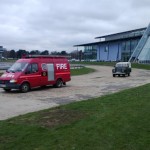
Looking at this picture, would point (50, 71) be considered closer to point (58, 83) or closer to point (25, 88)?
point (58, 83)

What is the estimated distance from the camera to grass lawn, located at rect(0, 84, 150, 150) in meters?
6.24

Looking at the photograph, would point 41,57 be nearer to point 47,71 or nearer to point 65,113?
point 47,71

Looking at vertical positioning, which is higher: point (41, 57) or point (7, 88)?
point (41, 57)

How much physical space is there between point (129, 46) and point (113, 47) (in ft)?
37.7

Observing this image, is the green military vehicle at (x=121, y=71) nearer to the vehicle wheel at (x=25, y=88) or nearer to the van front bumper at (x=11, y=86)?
the vehicle wheel at (x=25, y=88)

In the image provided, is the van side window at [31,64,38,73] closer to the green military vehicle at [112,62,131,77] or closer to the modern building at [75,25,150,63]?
the green military vehicle at [112,62,131,77]

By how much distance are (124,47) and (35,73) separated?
10493 centimetres

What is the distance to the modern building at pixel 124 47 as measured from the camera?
101188mm

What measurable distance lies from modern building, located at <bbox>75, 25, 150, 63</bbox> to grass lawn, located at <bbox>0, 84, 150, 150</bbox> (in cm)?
Answer: 8668

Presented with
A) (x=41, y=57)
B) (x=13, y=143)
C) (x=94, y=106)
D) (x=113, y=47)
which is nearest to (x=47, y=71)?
(x=41, y=57)

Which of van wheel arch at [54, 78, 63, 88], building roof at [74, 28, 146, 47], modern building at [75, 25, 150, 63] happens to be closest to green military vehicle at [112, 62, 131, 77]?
van wheel arch at [54, 78, 63, 88]

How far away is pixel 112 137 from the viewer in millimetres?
6621

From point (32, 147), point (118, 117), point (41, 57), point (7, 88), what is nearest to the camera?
point (32, 147)

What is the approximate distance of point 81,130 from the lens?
7.18m
